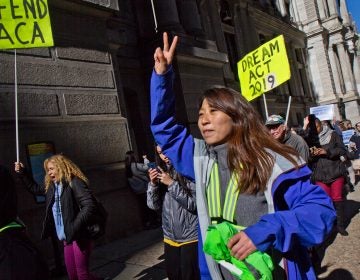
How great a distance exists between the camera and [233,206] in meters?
1.79

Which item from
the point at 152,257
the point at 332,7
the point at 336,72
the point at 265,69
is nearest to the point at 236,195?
the point at 152,257

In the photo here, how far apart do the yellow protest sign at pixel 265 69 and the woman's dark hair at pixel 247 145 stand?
4.31m

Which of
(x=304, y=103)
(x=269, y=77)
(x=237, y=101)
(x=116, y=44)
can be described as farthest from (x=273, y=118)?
(x=304, y=103)

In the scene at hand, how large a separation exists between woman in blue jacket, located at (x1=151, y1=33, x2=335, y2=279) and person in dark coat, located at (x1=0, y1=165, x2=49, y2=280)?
87cm

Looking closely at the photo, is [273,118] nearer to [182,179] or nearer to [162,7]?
[182,179]

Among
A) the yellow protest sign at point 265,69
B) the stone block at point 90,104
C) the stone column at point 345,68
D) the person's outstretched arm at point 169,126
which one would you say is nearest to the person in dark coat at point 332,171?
the yellow protest sign at point 265,69

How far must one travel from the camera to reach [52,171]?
4.16 m

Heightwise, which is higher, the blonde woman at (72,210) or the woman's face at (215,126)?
the woman's face at (215,126)

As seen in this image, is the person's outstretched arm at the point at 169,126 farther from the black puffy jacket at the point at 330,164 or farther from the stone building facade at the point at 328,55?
the stone building facade at the point at 328,55

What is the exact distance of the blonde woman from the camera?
156 inches

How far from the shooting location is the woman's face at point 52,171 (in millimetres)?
4137

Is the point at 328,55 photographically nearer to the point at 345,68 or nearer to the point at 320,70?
the point at 320,70

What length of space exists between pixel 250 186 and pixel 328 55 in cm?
→ 3659

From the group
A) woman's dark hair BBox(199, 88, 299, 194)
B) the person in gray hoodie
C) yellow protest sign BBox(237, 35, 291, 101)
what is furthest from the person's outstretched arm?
yellow protest sign BBox(237, 35, 291, 101)
